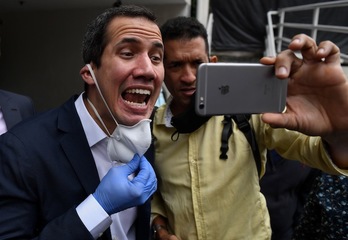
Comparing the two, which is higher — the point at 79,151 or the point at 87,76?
the point at 87,76

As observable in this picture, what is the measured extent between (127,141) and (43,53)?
4851mm

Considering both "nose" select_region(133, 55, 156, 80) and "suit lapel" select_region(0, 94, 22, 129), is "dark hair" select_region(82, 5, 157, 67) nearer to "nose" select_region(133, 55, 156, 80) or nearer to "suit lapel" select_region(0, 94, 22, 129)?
"nose" select_region(133, 55, 156, 80)

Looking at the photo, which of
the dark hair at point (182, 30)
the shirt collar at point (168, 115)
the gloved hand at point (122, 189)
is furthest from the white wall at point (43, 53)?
the gloved hand at point (122, 189)

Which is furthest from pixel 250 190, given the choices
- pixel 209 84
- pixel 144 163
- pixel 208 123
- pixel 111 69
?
pixel 111 69

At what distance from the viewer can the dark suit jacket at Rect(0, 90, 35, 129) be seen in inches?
81.4

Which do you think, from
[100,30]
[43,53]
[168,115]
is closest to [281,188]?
[168,115]

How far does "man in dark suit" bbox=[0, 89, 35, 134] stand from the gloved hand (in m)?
1.11

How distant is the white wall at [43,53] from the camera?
17.2 feet

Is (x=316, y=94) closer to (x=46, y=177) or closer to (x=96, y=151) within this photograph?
(x=96, y=151)

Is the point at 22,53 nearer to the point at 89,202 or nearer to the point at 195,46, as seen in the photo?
the point at 195,46

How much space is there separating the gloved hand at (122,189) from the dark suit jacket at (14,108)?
111cm

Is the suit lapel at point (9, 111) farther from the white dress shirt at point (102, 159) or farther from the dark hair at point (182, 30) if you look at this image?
the dark hair at point (182, 30)

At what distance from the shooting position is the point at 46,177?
4.07 feet

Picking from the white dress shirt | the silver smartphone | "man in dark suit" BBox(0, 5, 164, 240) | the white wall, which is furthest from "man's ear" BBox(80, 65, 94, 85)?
the white wall
